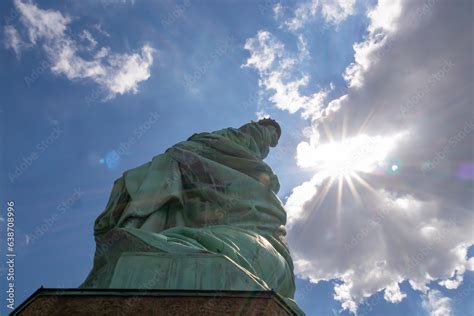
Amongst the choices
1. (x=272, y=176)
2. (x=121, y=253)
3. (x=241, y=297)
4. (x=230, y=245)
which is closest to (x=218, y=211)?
(x=272, y=176)

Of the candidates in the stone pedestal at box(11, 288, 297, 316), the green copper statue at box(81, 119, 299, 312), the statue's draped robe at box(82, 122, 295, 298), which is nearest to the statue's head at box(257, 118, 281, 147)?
the green copper statue at box(81, 119, 299, 312)

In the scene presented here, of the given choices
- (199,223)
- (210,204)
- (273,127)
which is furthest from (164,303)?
(273,127)

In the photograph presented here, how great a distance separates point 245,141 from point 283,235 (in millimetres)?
4367

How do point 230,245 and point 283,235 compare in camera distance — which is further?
point 283,235

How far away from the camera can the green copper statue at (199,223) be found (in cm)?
553

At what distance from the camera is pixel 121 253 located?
6.06 metres

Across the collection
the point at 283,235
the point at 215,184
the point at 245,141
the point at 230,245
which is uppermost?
the point at 245,141

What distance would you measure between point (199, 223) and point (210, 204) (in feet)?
1.73

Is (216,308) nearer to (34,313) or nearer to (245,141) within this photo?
(34,313)

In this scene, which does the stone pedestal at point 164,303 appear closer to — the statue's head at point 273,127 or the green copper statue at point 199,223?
the green copper statue at point 199,223

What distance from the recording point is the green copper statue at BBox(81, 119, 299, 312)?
5.53 meters

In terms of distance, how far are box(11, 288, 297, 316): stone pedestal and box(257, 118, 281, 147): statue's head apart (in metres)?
10.8

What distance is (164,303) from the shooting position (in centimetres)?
444

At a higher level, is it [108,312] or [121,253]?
[121,253]
